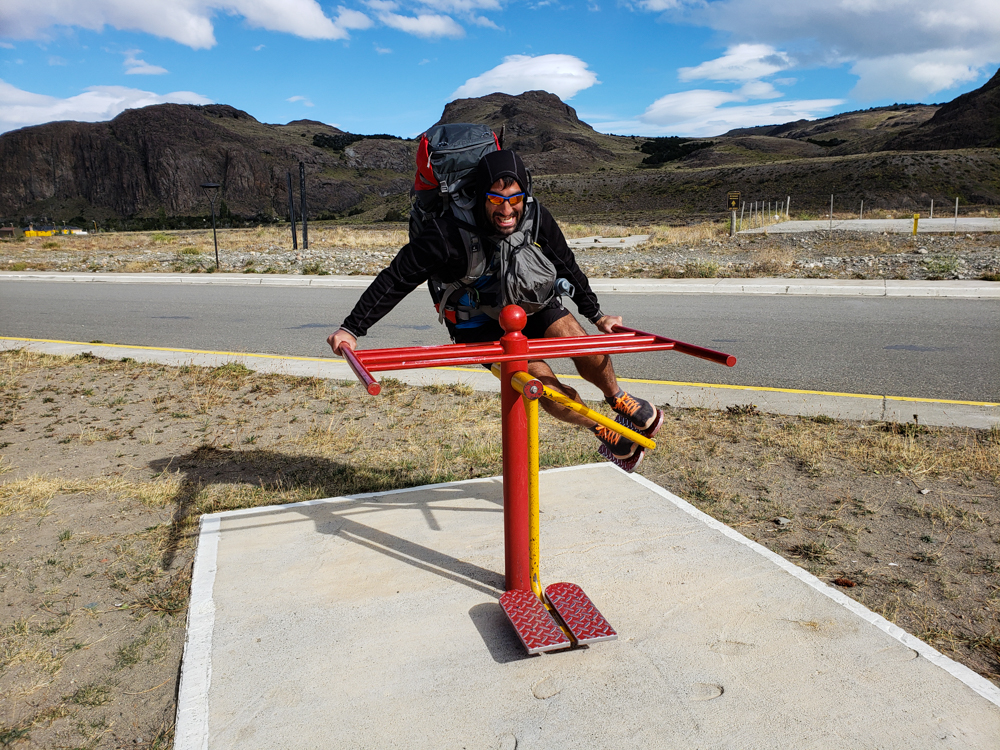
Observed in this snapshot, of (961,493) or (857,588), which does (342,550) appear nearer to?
(857,588)

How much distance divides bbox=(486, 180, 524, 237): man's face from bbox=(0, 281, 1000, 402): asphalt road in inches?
160

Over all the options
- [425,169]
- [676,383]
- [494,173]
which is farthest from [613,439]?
[676,383]

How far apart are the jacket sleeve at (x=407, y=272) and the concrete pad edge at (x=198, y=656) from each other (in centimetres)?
120

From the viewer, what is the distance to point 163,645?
275 cm

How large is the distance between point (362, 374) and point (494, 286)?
111 centimetres

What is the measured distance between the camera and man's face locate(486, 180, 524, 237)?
3002 mm

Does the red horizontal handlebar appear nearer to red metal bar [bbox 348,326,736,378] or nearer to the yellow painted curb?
red metal bar [bbox 348,326,736,378]

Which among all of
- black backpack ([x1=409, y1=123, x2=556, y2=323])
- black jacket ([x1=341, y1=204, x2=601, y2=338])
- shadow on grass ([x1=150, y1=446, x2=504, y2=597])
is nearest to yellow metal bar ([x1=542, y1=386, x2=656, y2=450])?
black backpack ([x1=409, y1=123, x2=556, y2=323])

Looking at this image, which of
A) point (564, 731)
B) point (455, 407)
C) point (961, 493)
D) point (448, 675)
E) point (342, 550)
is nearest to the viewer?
point (564, 731)

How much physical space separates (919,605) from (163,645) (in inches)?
112

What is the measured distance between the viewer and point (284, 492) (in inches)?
165

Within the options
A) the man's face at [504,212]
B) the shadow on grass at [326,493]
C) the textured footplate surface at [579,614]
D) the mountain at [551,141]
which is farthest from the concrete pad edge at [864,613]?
the mountain at [551,141]

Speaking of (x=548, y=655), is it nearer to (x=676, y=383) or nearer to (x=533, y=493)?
(x=533, y=493)

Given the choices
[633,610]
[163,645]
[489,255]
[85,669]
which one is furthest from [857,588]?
[85,669]
